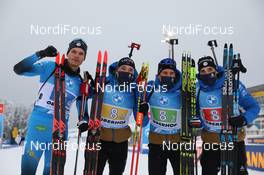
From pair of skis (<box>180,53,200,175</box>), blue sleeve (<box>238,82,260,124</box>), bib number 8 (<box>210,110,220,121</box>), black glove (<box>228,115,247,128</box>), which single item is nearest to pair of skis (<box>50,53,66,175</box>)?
pair of skis (<box>180,53,200,175</box>)

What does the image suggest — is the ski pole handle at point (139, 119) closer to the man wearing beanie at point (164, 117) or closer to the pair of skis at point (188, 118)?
the man wearing beanie at point (164, 117)

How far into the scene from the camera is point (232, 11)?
8023 millimetres

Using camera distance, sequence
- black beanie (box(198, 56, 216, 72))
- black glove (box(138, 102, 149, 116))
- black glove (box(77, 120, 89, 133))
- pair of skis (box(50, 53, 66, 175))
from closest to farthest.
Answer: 1. pair of skis (box(50, 53, 66, 175))
2. black glove (box(77, 120, 89, 133))
3. black glove (box(138, 102, 149, 116))
4. black beanie (box(198, 56, 216, 72))

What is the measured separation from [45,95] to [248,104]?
7.63 ft

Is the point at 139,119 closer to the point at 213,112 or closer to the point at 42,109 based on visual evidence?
the point at 213,112

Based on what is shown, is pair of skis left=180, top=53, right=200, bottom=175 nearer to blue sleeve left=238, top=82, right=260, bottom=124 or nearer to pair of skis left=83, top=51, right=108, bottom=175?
blue sleeve left=238, top=82, right=260, bottom=124

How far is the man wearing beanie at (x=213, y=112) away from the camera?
359 centimetres

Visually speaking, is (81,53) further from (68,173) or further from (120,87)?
(68,173)

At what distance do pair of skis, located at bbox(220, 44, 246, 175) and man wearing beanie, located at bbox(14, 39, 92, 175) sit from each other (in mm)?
1691

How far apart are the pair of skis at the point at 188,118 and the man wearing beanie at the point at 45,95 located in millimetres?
1222

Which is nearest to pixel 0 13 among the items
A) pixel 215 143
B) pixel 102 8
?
pixel 102 8

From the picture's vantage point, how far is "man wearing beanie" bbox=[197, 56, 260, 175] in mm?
3588

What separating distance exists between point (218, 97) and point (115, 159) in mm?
1388

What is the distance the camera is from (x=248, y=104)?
3.68 meters
